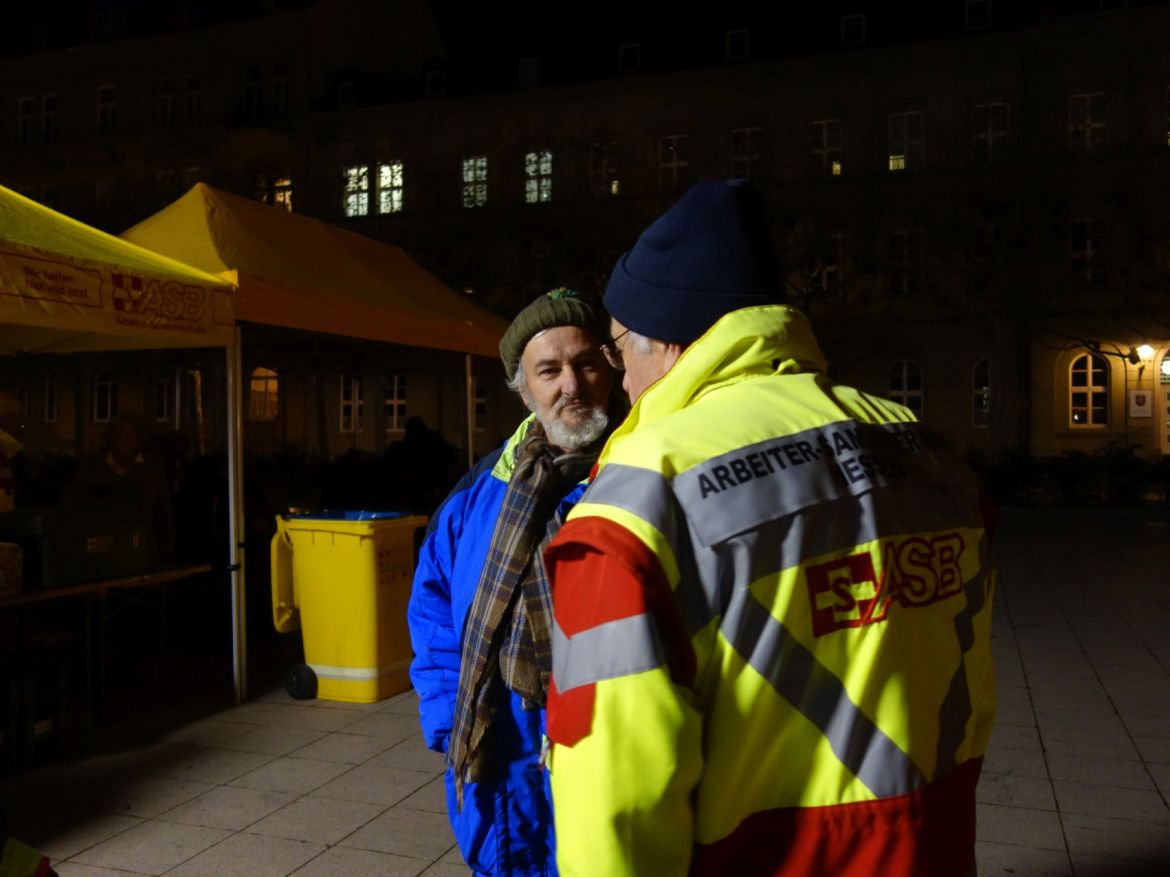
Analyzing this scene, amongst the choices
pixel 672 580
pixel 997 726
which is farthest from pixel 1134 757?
pixel 672 580

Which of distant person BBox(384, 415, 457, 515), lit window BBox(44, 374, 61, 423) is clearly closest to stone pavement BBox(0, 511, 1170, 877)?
→ distant person BBox(384, 415, 457, 515)

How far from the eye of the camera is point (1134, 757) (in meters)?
5.00

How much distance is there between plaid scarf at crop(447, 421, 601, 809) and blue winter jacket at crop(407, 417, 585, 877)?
2.0 inches

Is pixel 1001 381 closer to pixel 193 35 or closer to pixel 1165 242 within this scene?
pixel 1165 242

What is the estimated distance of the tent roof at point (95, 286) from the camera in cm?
470

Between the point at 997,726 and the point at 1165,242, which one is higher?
the point at 1165,242

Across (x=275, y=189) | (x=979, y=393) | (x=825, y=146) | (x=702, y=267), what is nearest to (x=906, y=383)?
(x=979, y=393)

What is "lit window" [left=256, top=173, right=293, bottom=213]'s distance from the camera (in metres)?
31.9

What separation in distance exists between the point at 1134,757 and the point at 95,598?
5460mm

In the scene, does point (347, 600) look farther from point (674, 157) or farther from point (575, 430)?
point (674, 157)

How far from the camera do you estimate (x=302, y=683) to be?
6188mm

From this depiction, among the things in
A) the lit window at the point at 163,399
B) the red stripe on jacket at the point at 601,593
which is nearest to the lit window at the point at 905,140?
Result: the lit window at the point at 163,399

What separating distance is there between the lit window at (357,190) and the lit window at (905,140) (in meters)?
15.5

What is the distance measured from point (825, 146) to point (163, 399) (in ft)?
74.3
